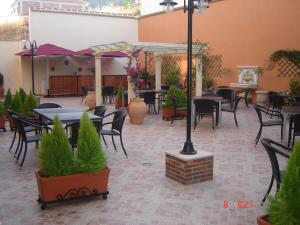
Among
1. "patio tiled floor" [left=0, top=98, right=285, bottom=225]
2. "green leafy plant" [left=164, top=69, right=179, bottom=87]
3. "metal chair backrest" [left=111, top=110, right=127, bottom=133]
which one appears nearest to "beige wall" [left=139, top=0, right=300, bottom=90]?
"green leafy plant" [left=164, top=69, right=179, bottom=87]

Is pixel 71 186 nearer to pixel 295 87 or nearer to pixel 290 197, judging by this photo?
pixel 290 197

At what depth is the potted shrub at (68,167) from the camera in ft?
12.0

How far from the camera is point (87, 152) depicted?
3.77 meters

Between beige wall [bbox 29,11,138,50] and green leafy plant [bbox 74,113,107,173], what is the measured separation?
15.0m

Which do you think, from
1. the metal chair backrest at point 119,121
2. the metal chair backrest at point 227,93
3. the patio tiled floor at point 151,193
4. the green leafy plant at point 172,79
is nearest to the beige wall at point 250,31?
the green leafy plant at point 172,79

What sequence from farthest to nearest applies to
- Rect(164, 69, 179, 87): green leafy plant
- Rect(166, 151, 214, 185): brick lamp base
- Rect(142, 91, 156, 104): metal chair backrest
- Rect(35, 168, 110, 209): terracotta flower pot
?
Rect(164, 69, 179, 87): green leafy plant → Rect(142, 91, 156, 104): metal chair backrest → Rect(166, 151, 214, 185): brick lamp base → Rect(35, 168, 110, 209): terracotta flower pot

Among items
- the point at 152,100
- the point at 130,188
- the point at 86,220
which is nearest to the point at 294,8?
the point at 152,100

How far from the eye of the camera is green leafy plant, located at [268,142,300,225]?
2314 mm

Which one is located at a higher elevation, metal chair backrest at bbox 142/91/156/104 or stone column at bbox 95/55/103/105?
stone column at bbox 95/55/103/105

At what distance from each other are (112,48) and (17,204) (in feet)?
25.0

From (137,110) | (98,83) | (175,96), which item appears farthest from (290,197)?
(98,83)

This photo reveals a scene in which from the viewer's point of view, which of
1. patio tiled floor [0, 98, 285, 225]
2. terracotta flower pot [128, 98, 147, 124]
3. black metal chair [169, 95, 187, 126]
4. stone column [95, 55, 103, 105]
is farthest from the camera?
stone column [95, 55, 103, 105]

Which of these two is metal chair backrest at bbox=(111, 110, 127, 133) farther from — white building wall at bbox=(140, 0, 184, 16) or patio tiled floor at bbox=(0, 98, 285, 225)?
white building wall at bbox=(140, 0, 184, 16)

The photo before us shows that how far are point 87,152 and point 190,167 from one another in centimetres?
128
